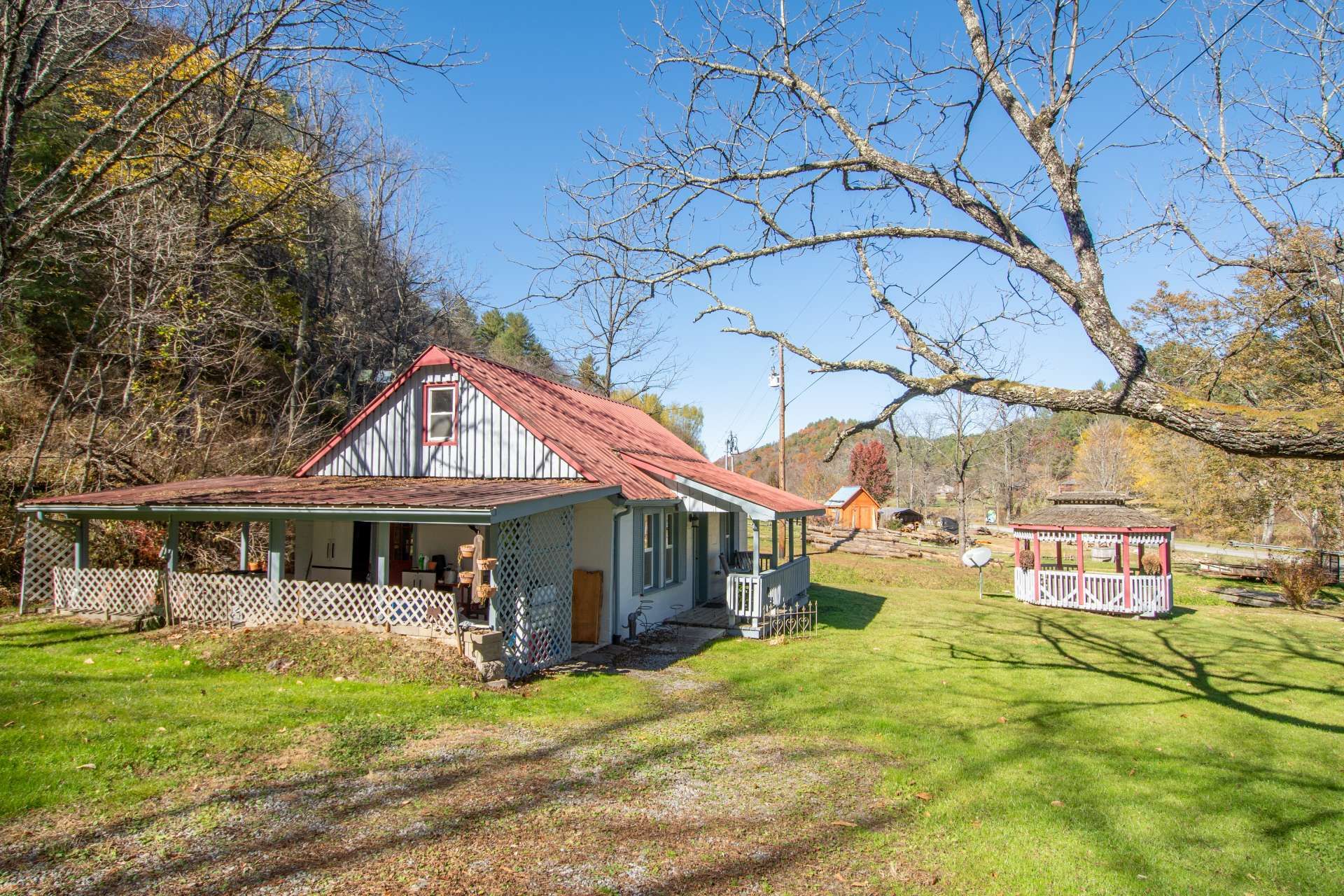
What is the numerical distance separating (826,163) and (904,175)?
0.87 m

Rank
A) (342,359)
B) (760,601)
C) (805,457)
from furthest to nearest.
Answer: (805,457), (342,359), (760,601)

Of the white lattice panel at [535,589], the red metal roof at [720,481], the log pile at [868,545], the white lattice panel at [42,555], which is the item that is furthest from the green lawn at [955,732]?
the log pile at [868,545]

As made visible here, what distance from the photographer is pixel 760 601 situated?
48.9 ft

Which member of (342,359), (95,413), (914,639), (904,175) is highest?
(342,359)

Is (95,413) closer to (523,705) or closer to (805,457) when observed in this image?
(523,705)

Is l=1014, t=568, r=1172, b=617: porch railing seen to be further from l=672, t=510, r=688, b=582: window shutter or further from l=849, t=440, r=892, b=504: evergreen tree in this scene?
l=849, t=440, r=892, b=504: evergreen tree

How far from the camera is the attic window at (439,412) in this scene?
14969 mm

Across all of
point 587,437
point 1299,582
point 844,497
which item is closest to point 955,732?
point 587,437

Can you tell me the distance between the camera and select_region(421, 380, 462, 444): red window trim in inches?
583

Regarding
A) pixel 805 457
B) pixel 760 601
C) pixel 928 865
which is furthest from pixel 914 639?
pixel 805 457

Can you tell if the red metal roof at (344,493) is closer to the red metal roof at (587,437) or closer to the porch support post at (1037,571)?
the red metal roof at (587,437)

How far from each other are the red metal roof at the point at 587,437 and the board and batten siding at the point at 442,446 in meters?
0.19

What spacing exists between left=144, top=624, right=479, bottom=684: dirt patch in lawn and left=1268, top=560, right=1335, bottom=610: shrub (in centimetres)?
2567

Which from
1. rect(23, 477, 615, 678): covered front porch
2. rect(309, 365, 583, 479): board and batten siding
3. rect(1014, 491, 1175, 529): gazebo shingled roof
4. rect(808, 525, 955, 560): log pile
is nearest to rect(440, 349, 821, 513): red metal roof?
rect(309, 365, 583, 479): board and batten siding
